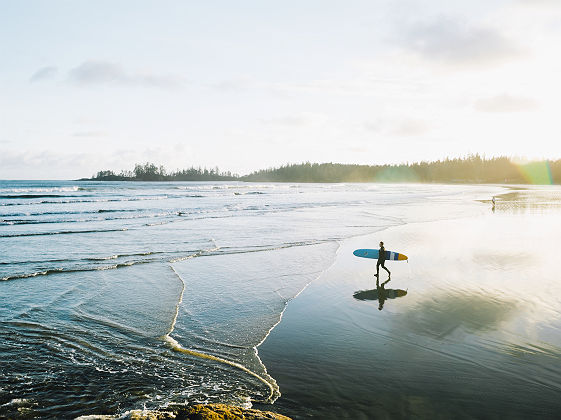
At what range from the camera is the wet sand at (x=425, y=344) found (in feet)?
18.8

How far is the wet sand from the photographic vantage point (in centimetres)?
572

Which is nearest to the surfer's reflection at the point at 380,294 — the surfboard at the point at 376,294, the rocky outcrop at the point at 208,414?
the surfboard at the point at 376,294

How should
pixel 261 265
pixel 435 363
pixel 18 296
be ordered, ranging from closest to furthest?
pixel 435 363 → pixel 18 296 → pixel 261 265

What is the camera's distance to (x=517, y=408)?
5.57 meters

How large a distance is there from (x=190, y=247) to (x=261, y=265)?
5.31m

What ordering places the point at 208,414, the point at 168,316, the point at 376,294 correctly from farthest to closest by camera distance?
the point at 376,294
the point at 168,316
the point at 208,414

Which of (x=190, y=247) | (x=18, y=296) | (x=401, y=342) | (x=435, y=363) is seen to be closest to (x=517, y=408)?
(x=435, y=363)

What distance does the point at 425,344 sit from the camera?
7797 millimetres

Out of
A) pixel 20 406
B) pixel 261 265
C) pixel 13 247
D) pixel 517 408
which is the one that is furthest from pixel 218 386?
pixel 13 247

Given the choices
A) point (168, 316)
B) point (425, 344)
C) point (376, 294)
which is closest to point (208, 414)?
point (425, 344)

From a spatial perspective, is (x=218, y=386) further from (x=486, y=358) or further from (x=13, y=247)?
(x=13, y=247)

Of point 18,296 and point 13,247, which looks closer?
point 18,296

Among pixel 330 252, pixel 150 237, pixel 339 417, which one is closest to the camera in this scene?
pixel 339 417

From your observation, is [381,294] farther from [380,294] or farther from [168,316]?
[168,316]
